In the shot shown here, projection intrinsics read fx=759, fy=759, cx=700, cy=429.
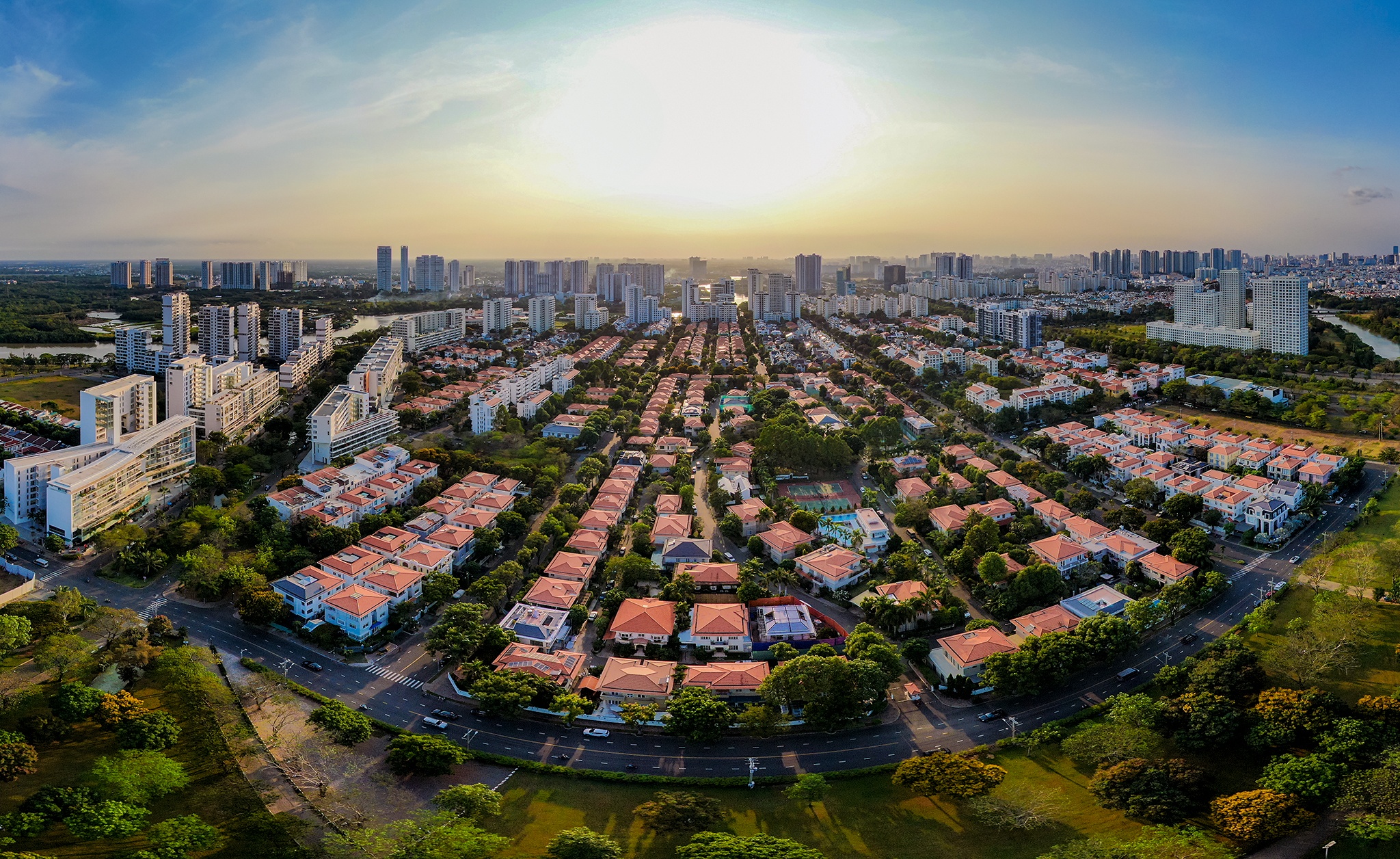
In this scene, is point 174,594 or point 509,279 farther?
point 509,279

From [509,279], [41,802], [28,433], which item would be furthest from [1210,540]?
[509,279]

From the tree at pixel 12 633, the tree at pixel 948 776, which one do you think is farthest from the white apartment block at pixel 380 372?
the tree at pixel 948 776

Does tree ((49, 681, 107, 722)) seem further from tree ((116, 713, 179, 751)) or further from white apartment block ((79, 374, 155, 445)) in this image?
white apartment block ((79, 374, 155, 445))

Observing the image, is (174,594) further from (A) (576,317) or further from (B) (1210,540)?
(A) (576,317)

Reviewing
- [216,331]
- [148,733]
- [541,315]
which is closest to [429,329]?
[541,315]

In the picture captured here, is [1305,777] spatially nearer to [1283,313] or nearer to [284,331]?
[1283,313]
